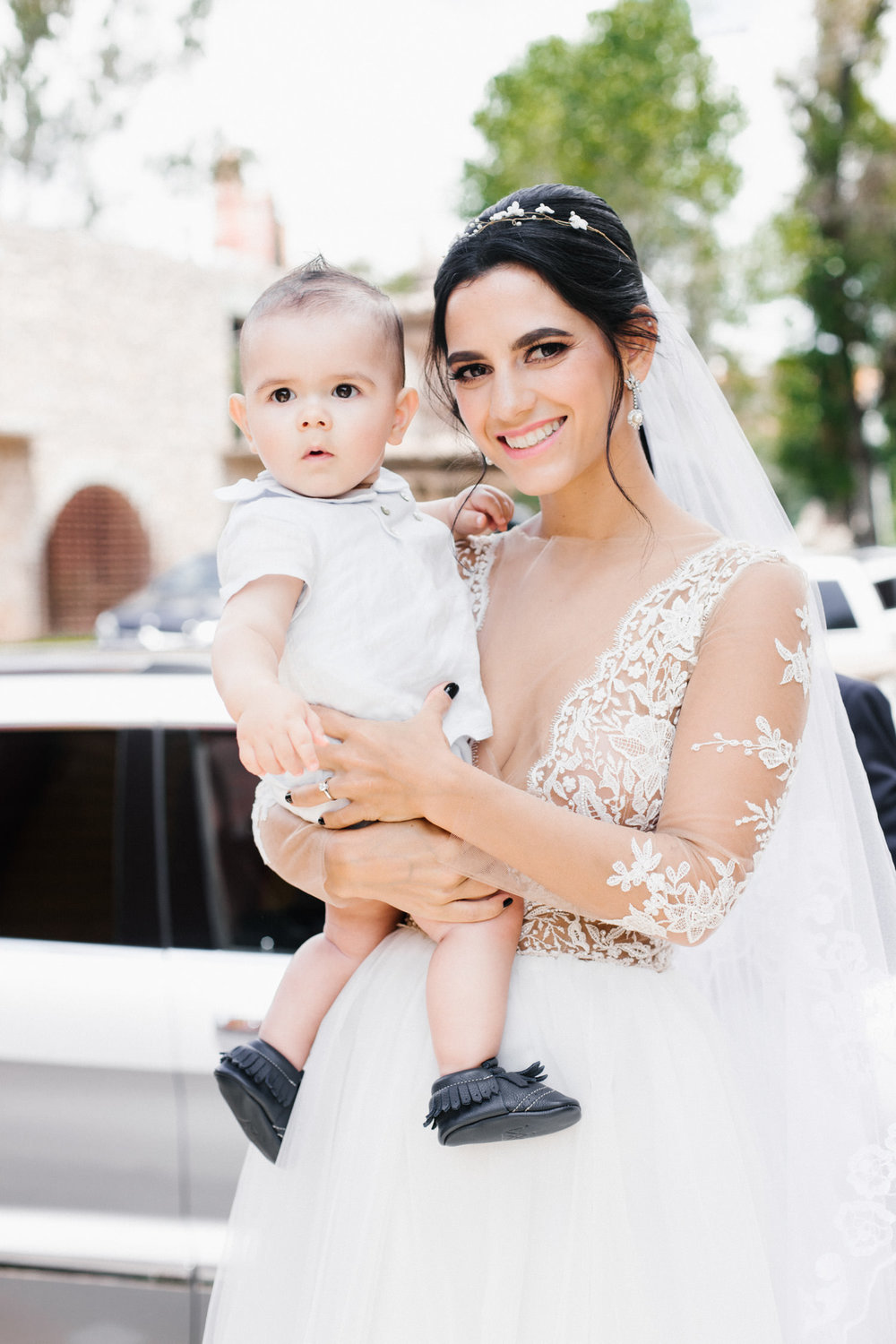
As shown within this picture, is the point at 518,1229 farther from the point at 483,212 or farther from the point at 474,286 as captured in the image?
the point at 483,212

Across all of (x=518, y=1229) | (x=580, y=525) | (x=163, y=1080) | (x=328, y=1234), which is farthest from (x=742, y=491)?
(x=163, y=1080)

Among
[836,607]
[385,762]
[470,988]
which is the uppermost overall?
[836,607]

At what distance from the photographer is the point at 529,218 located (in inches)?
71.6

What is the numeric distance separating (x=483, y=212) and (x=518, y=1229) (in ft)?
5.01

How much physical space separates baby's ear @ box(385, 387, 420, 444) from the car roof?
1.04 meters

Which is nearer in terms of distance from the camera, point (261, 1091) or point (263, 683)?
point (263, 683)

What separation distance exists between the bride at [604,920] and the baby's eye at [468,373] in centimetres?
1

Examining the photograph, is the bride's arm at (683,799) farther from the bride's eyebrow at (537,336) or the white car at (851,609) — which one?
the white car at (851,609)

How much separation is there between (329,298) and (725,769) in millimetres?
902

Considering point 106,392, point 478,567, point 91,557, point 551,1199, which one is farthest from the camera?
point 91,557

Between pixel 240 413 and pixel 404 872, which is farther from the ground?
pixel 240 413

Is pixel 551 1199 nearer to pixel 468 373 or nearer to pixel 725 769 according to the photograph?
pixel 725 769

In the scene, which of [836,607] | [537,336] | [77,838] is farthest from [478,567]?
[836,607]

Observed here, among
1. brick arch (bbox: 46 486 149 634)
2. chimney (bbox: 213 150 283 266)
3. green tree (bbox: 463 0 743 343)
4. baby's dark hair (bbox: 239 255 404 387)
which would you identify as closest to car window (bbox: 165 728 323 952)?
baby's dark hair (bbox: 239 255 404 387)
